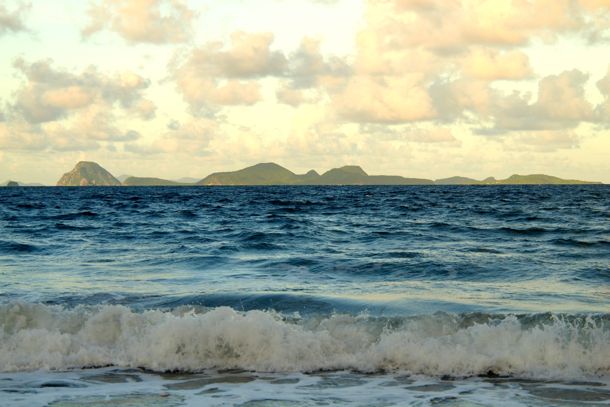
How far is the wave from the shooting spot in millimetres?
9469

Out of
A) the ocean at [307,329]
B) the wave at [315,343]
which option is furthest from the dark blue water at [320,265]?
the wave at [315,343]

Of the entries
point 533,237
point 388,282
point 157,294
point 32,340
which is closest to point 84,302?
point 157,294

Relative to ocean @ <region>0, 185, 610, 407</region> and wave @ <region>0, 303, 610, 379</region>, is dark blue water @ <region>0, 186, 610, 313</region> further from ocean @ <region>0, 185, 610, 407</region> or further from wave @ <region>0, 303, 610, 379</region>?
wave @ <region>0, 303, 610, 379</region>

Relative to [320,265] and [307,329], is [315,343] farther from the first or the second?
[320,265]

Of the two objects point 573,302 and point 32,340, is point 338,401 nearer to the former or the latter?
point 32,340

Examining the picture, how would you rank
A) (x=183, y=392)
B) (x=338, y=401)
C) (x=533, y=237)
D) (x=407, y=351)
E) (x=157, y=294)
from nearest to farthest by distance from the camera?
(x=338, y=401), (x=183, y=392), (x=407, y=351), (x=157, y=294), (x=533, y=237)

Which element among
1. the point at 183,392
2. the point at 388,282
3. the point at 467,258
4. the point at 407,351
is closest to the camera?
the point at 183,392

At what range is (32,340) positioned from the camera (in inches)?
406

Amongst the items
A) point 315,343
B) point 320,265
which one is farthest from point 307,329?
point 320,265

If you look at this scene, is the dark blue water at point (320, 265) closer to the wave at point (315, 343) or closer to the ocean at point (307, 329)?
the ocean at point (307, 329)

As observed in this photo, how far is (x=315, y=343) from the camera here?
10016 millimetres

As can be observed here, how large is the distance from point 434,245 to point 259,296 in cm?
1118

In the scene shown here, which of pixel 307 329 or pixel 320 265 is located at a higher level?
pixel 320 265

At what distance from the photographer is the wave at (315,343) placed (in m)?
9.47
